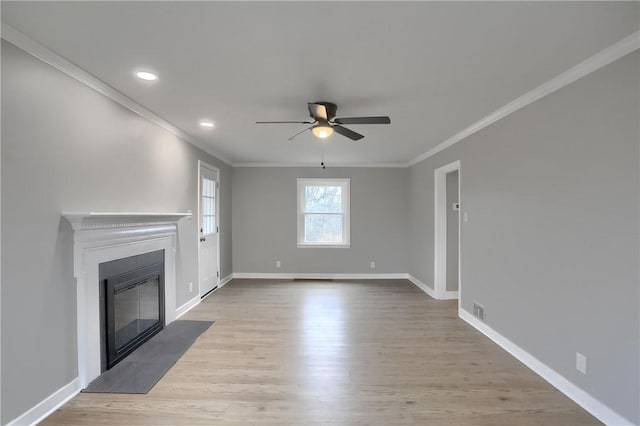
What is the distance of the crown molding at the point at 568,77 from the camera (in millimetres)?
1890

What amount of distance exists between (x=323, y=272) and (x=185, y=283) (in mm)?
3019

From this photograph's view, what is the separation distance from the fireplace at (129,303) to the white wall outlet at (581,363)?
12.0 ft

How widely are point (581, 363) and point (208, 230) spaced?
4896mm

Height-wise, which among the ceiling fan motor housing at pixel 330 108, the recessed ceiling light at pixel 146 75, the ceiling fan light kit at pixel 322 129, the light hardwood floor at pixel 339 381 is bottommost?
the light hardwood floor at pixel 339 381

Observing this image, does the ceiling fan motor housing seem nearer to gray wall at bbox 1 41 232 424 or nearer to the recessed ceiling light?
the recessed ceiling light

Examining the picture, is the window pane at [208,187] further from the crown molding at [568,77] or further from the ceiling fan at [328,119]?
the crown molding at [568,77]

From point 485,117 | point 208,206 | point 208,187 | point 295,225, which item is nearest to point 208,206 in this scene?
point 208,206

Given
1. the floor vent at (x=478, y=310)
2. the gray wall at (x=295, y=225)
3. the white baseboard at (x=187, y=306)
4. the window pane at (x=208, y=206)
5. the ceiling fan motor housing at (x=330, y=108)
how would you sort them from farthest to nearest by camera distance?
the gray wall at (x=295, y=225) → the window pane at (x=208, y=206) → the white baseboard at (x=187, y=306) → the floor vent at (x=478, y=310) → the ceiling fan motor housing at (x=330, y=108)

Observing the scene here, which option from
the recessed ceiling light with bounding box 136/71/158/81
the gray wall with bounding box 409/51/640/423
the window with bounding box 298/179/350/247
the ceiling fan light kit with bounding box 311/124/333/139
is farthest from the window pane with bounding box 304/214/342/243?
the recessed ceiling light with bounding box 136/71/158/81

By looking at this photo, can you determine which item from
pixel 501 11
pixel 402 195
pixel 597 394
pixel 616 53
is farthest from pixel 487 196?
pixel 402 195

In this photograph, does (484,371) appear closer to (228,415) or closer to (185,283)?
(228,415)

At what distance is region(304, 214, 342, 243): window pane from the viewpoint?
668cm

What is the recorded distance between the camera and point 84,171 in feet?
8.07

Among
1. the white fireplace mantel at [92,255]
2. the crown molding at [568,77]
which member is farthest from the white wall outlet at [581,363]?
the white fireplace mantel at [92,255]
